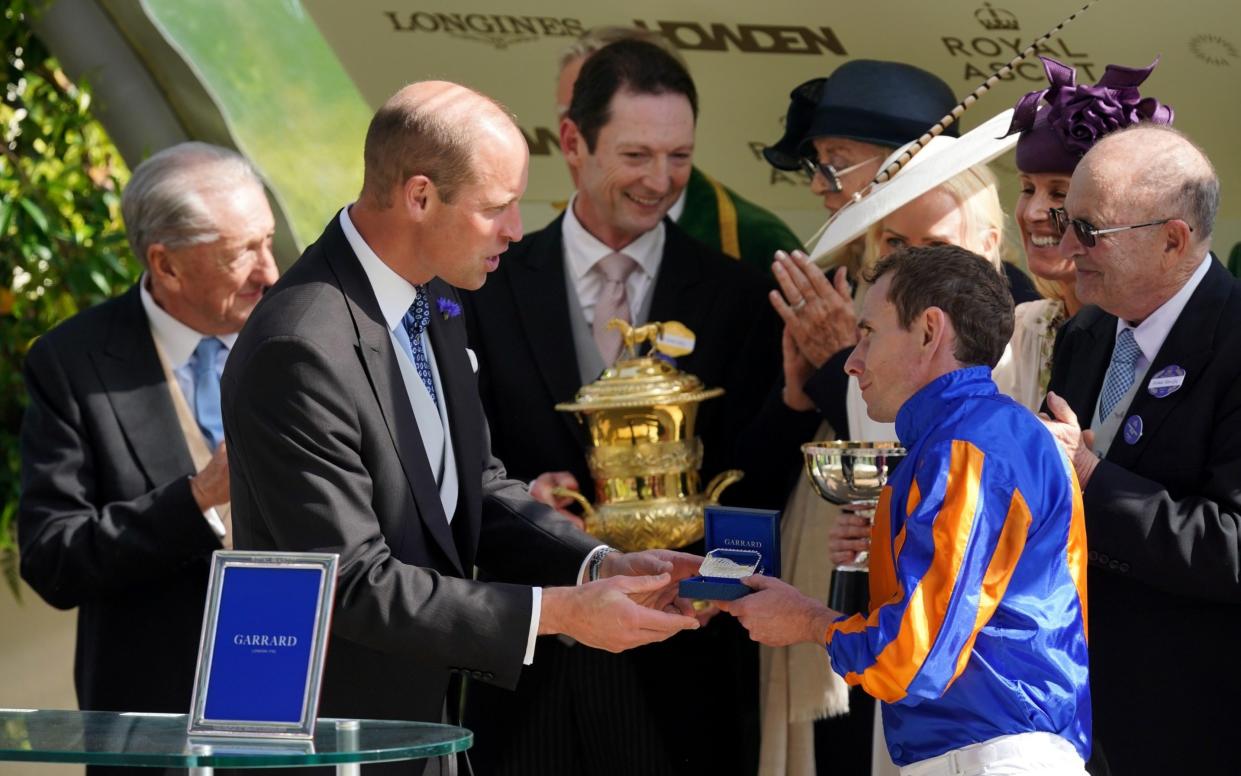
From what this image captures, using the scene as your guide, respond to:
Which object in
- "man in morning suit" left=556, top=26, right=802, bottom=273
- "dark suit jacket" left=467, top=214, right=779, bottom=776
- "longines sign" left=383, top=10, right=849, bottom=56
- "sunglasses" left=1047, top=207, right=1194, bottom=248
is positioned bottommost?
"dark suit jacket" left=467, top=214, right=779, bottom=776

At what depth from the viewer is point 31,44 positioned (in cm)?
669

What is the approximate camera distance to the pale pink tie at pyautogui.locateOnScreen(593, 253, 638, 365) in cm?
466

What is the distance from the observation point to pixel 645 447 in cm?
427

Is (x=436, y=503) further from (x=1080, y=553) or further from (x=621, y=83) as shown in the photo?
(x=621, y=83)

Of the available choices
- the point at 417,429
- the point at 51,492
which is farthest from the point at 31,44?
the point at 417,429

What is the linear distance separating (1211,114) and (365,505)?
11.1 feet

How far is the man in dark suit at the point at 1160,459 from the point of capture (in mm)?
3371

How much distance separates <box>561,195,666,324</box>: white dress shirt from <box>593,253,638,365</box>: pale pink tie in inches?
0.5

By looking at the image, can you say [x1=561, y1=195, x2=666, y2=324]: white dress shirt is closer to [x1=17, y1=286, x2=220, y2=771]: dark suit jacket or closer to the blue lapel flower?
the blue lapel flower

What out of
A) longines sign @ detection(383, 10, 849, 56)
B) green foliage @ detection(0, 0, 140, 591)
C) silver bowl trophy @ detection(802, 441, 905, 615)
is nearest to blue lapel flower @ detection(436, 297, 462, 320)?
silver bowl trophy @ detection(802, 441, 905, 615)

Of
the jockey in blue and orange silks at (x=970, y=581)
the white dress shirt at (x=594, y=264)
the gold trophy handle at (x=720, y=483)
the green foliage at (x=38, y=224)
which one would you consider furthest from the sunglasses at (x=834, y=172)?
the green foliage at (x=38, y=224)

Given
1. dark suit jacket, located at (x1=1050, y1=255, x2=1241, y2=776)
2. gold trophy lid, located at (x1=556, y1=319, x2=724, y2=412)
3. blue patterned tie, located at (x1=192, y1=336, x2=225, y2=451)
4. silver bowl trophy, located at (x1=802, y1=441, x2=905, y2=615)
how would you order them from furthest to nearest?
blue patterned tie, located at (x1=192, y1=336, x2=225, y2=451) < gold trophy lid, located at (x1=556, y1=319, x2=724, y2=412) < silver bowl trophy, located at (x1=802, y1=441, x2=905, y2=615) < dark suit jacket, located at (x1=1050, y1=255, x2=1241, y2=776)

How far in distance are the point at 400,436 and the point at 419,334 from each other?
1.16 ft

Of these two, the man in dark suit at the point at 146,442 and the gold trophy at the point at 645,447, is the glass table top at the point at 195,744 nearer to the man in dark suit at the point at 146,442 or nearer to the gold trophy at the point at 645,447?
the man in dark suit at the point at 146,442
